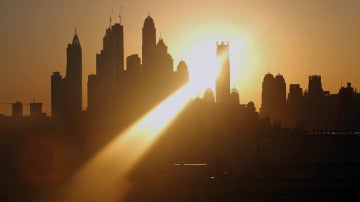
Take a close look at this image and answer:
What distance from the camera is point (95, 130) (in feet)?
410

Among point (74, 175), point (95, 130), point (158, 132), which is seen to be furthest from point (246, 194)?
point (95, 130)

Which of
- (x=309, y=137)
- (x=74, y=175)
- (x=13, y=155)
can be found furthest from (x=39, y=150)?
(x=309, y=137)

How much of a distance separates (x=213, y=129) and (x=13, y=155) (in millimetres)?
52488

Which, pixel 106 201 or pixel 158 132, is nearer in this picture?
pixel 106 201

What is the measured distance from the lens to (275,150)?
7606 centimetres

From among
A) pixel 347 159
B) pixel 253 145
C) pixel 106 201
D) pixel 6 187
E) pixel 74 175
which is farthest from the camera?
pixel 347 159

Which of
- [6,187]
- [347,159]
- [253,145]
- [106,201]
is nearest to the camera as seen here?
[106,201]

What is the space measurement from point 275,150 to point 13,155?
34.3 meters

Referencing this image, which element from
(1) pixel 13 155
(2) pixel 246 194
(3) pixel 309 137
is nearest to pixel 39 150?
(1) pixel 13 155

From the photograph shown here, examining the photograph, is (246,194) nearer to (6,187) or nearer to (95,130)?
(6,187)

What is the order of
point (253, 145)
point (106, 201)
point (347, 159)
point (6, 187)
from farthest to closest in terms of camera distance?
point (347, 159) < point (253, 145) < point (6, 187) < point (106, 201)

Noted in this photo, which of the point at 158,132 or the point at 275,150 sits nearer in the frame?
the point at 275,150

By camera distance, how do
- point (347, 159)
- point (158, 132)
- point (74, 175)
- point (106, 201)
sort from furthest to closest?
point (158, 132), point (347, 159), point (74, 175), point (106, 201)

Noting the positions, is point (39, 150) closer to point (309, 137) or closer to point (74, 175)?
point (74, 175)
